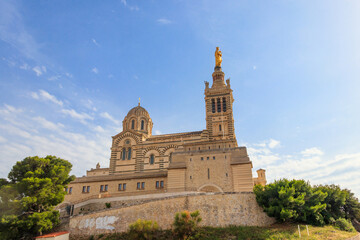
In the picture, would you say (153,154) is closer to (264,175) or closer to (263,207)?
(264,175)

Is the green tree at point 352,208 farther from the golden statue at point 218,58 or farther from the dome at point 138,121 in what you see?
the dome at point 138,121

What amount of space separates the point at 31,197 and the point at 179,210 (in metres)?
13.0

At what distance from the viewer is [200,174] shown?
3259 centimetres

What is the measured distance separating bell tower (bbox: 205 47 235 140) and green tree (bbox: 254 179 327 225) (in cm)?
1777

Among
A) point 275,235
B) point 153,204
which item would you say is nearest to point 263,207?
point 275,235

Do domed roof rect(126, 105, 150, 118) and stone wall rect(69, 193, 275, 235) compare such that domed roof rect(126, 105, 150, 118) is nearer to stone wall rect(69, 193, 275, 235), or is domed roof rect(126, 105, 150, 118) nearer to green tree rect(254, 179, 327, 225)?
stone wall rect(69, 193, 275, 235)

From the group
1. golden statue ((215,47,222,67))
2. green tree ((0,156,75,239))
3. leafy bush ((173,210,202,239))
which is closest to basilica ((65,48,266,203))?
golden statue ((215,47,222,67))

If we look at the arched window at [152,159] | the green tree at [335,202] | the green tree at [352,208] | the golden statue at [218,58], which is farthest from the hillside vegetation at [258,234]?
the golden statue at [218,58]

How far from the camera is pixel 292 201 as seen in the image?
22.5 metres

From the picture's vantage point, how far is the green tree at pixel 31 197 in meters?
22.1

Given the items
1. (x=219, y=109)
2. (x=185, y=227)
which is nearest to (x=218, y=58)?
(x=219, y=109)

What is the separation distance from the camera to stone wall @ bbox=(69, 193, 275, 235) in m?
24.1

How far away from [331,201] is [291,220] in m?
6.44

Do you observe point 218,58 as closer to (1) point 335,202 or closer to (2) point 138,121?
(2) point 138,121
